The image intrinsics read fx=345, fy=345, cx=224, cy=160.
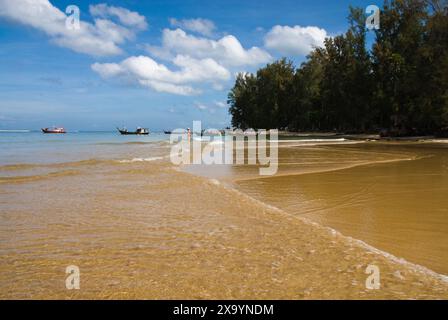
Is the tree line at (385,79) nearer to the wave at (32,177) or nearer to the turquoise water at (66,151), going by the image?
the turquoise water at (66,151)

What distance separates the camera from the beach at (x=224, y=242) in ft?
10.2

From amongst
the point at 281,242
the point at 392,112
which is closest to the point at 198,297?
the point at 281,242

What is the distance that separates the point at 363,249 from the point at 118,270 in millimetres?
2763

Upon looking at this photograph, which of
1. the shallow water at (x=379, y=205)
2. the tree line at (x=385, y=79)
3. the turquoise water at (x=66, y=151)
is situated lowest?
the shallow water at (x=379, y=205)

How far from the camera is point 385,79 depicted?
49938 millimetres

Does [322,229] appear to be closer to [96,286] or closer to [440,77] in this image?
[96,286]

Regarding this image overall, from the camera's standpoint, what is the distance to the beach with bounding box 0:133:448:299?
3.11 meters

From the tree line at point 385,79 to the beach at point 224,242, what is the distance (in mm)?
37956

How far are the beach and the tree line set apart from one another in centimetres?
3796

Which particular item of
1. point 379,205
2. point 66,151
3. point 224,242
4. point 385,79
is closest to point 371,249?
point 224,242

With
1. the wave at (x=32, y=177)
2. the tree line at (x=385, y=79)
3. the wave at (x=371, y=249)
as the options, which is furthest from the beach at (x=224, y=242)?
the tree line at (x=385, y=79)

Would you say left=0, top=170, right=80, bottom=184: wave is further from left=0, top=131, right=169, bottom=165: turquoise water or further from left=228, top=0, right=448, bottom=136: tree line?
left=228, top=0, right=448, bottom=136: tree line

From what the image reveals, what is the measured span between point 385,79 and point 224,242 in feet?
173

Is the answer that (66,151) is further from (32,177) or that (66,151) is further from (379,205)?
(379,205)
